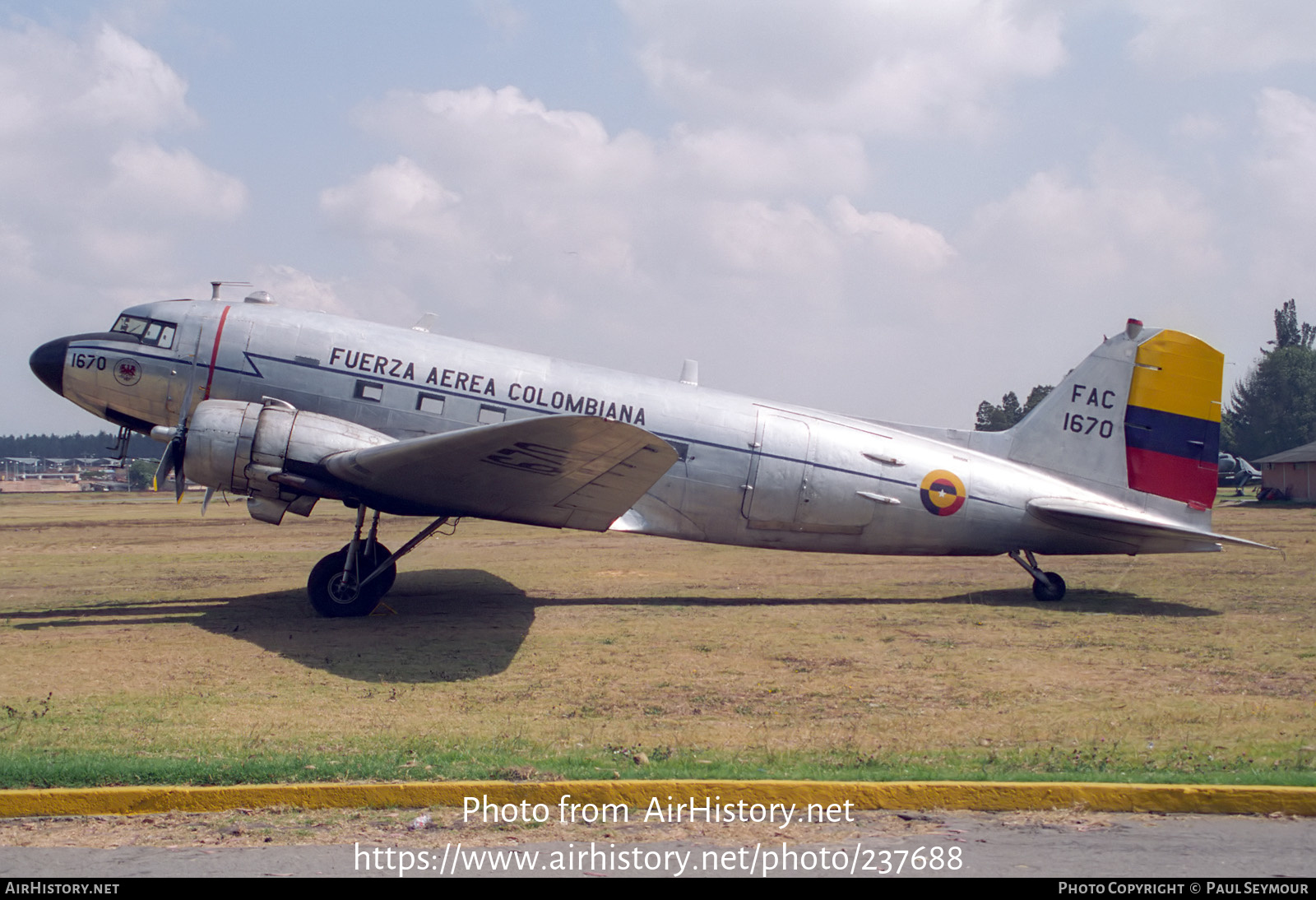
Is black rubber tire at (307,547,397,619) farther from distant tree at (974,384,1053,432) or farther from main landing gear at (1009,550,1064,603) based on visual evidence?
distant tree at (974,384,1053,432)

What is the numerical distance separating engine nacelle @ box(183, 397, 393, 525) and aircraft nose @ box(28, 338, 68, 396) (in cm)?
282

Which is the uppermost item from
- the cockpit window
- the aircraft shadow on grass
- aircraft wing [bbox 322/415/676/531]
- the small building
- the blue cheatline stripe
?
the small building

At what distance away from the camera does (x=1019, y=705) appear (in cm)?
800

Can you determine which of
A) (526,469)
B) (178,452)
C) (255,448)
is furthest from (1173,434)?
(178,452)

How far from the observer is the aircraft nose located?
42.4 feet

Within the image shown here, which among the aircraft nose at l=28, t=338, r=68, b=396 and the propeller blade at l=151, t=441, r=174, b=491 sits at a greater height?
the aircraft nose at l=28, t=338, r=68, b=396

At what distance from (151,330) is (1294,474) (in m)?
56.0

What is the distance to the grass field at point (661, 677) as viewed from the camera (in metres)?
6.28

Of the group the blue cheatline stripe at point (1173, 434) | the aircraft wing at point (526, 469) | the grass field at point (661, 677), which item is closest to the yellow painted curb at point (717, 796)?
the grass field at point (661, 677)

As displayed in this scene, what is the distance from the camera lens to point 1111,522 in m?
13.9

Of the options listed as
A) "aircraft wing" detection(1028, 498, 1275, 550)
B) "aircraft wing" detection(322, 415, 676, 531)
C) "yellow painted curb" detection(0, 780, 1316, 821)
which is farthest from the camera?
"aircraft wing" detection(1028, 498, 1275, 550)

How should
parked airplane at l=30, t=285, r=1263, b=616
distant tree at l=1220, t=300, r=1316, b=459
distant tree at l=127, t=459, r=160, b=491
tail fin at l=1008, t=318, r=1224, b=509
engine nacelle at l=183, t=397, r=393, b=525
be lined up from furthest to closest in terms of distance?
distant tree at l=1220, t=300, r=1316, b=459
distant tree at l=127, t=459, r=160, b=491
tail fin at l=1008, t=318, r=1224, b=509
parked airplane at l=30, t=285, r=1263, b=616
engine nacelle at l=183, t=397, r=393, b=525

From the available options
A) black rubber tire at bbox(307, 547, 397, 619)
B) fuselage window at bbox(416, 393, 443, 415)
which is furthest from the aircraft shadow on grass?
fuselage window at bbox(416, 393, 443, 415)
